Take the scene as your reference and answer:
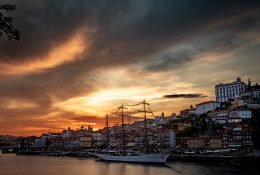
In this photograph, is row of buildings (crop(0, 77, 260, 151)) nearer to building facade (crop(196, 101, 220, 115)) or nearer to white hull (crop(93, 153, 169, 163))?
building facade (crop(196, 101, 220, 115))

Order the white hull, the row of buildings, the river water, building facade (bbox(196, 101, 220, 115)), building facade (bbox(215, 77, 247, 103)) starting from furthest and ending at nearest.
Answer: building facade (bbox(215, 77, 247, 103)) → building facade (bbox(196, 101, 220, 115)) → the row of buildings → the white hull → the river water

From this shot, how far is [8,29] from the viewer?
837cm

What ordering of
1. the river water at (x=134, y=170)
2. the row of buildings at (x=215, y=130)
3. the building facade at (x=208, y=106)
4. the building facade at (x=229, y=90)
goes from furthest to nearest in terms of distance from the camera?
the building facade at (x=229, y=90), the building facade at (x=208, y=106), the row of buildings at (x=215, y=130), the river water at (x=134, y=170)

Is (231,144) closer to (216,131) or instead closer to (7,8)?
(216,131)

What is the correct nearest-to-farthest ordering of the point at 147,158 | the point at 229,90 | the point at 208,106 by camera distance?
the point at 147,158 → the point at 208,106 → the point at 229,90

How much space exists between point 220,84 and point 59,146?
73.8 metres

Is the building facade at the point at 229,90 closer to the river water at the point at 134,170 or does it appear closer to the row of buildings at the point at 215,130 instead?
the row of buildings at the point at 215,130

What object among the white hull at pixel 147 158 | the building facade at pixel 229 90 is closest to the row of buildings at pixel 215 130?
the building facade at pixel 229 90

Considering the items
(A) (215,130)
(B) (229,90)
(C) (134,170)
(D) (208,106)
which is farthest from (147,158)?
(B) (229,90)

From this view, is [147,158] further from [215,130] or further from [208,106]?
[208,106]

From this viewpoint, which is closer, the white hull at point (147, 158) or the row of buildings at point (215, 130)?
the white hull at point (147, 158)

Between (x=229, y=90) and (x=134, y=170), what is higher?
(x=229, y=90)

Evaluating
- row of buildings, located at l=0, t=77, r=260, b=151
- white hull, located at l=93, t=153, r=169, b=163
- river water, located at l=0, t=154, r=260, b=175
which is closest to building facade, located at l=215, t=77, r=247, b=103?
row of buildings, located at l=0, t=77, r=260, b=151

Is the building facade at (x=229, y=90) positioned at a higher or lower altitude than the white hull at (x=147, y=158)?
higher
